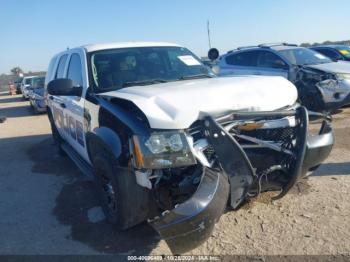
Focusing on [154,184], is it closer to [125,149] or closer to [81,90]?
[125,149]

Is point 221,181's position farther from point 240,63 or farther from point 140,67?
point 240,63

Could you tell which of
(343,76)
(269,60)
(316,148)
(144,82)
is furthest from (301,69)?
(316,148)

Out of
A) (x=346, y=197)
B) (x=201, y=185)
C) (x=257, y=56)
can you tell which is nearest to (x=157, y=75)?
(x=201, y=185)

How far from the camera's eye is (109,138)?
3.46 meters

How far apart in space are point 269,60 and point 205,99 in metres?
7.28

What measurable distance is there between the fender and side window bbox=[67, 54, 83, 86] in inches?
38.9

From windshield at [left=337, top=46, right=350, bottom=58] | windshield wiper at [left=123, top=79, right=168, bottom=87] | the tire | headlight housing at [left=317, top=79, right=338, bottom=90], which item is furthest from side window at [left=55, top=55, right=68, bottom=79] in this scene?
windshield at [left=337, top=46, right=350, bottom=58]

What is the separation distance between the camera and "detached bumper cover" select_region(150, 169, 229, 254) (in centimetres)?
256

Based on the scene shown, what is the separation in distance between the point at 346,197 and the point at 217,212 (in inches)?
87.0

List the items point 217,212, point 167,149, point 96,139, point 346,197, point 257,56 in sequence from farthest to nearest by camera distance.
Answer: point 257,56
point 346,197
point 96,139
point 167,149
point 217,212

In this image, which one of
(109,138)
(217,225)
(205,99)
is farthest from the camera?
(217,225)

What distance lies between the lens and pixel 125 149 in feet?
10.7

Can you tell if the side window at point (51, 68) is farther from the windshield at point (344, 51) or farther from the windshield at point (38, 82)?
the windshield at point (344, 51)

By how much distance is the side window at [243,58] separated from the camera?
1037 cm
